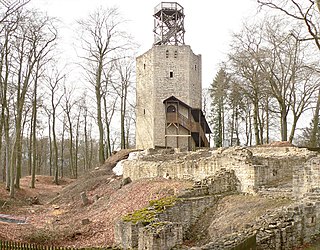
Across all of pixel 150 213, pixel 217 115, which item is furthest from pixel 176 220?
pixel 217 115

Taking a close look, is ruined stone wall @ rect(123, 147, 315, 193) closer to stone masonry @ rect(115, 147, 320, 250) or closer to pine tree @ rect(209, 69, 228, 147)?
stone masonry @ rect(115, 147, 320, 250)

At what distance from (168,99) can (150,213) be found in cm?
2477

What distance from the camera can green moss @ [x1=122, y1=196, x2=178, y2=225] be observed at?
11.7m

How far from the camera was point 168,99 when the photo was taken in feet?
120

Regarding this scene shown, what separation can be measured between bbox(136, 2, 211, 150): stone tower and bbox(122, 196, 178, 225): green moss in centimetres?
2287

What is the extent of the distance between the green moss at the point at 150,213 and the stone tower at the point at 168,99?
75.0ft

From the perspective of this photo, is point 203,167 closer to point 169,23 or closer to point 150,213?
point 150,213

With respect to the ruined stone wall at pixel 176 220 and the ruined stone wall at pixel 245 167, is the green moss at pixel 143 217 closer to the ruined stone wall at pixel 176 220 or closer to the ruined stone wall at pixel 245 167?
the ruined stone wall at pixel 176 220

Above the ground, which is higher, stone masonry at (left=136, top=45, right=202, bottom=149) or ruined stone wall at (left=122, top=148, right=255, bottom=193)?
stone masonry at (left=136, top=45, right=202, bottom=149)

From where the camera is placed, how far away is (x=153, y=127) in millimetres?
36781

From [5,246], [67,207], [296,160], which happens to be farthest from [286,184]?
[67,207]

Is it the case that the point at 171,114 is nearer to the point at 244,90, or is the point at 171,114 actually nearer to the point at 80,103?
the point at 244,90

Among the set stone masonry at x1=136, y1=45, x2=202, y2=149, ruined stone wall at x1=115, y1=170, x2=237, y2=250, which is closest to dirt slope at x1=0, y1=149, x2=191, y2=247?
ruined stone wall at x1=115, y1=170, x2=237, y2=250

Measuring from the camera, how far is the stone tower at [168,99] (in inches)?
1447
